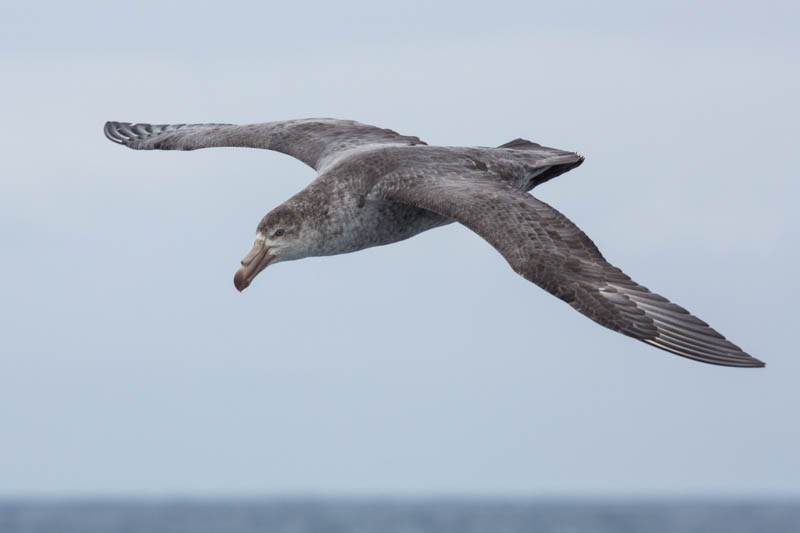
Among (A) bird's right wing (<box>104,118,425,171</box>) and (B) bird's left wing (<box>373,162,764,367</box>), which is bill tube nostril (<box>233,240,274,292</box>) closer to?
(B) bird's left wing (<box>373,162,764,367</box>)

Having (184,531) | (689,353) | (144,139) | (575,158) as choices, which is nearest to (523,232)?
(689,353)

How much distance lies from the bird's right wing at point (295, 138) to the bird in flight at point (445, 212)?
2cm

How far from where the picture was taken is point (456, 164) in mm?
15836

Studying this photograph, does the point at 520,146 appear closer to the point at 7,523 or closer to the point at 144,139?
the point at 144,139

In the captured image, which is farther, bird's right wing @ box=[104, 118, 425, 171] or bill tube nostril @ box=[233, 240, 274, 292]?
bird's right wing @ box=[104, 118, 425, 171]

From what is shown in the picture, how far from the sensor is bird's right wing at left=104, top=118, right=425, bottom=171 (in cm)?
1766

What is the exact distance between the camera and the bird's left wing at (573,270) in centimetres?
Result: 1328

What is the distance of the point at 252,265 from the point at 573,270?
3.22 meters

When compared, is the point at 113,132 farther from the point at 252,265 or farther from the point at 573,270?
the point at 573,270

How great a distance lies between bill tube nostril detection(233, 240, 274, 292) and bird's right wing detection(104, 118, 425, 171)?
82.0 inches

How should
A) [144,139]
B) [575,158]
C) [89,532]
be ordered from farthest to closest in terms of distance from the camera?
1. [89,532]
2. [144,139]
3. [575,158]

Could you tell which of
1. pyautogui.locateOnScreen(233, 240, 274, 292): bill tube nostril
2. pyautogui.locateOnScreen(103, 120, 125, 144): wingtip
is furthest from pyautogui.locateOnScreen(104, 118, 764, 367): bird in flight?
pyautogui.locateOnScreen(103, 120, 125, 144): wingtip

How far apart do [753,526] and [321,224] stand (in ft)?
301

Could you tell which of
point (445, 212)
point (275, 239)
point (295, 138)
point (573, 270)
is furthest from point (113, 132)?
point (573, 270)
